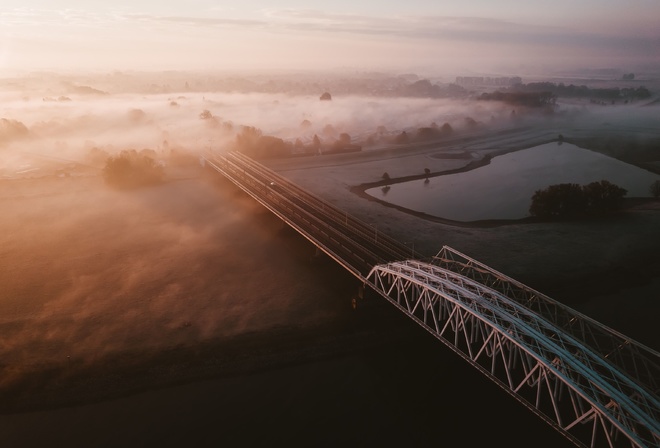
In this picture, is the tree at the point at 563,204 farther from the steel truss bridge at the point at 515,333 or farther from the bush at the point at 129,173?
the bush at the point at 129,173

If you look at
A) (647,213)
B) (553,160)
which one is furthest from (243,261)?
(553,160)

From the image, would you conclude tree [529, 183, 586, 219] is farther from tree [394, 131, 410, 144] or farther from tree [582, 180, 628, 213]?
tree [394, 131, 410, 144]

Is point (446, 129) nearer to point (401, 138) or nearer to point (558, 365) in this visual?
point (401, 138)

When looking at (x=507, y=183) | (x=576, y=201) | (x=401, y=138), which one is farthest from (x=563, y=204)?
(x=401, y=138)

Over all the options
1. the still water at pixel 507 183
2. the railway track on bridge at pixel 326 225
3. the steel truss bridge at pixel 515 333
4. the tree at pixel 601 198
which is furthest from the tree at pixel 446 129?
the steel truss bridge at pixel 515 333

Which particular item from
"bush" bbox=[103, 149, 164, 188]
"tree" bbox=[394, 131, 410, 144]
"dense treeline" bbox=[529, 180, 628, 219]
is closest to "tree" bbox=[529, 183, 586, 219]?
"dense treeline" bbox=[529, 180, 628, 219]

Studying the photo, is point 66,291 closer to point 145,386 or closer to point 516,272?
point 145,386

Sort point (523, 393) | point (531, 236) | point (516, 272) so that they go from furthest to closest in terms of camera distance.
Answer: point (531, 236) → point (516, 272) → point (523, 393)
